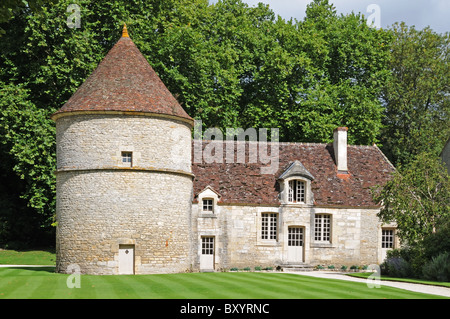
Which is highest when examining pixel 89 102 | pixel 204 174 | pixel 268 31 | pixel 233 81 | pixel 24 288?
pixel 268 31

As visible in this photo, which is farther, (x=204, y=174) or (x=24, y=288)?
(x=204, y=174)

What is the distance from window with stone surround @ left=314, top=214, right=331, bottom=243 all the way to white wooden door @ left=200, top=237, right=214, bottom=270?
535 centimetres

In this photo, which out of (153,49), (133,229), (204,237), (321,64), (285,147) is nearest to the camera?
(133,229)

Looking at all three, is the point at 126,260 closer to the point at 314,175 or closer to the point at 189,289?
the point at 189,289

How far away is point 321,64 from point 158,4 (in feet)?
36.5

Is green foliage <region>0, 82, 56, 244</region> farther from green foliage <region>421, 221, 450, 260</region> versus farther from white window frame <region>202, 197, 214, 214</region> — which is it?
green foliage <region>421, 221, 450, 260</region>

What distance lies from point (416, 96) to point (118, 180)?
86.4 feet

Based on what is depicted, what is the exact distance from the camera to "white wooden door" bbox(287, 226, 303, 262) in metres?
32.9

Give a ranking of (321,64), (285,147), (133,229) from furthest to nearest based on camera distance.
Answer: (321,64), (285,147), (133,229)

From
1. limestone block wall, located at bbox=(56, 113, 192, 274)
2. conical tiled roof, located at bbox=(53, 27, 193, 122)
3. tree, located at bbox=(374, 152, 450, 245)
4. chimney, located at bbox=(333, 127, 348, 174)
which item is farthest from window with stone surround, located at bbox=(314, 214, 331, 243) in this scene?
conical tiled roof, located at bbox=(53, 27, 193, 122)

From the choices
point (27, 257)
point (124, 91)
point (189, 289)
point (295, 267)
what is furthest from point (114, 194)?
point (27, 257)

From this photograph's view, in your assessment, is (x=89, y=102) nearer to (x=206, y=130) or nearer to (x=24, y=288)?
(x=24, y=288)

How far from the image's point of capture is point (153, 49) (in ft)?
128
